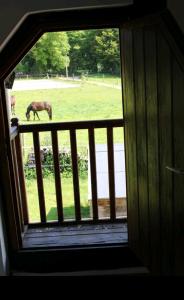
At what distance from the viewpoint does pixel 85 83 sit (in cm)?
353

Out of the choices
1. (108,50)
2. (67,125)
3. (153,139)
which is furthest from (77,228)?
(108,50)

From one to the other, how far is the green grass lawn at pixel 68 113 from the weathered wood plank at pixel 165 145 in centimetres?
119

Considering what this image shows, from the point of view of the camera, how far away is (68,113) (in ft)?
11.9

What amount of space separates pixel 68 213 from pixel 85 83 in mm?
1218

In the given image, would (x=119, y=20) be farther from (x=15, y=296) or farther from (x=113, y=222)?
(x=15, y=296)

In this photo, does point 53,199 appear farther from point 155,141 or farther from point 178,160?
point 178,160

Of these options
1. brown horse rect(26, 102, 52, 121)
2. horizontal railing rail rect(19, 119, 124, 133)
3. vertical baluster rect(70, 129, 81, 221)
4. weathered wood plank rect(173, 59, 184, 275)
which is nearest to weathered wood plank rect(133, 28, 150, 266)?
weathered wood plank rect(173, 59, 184, 275)

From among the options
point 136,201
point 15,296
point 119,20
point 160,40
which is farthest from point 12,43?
point 15,296

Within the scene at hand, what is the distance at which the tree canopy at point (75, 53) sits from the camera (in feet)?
9.73

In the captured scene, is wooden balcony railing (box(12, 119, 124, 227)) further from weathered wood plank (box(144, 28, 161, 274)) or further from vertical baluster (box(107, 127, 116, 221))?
weathered wood plank (box(144, 28, 161, 274))

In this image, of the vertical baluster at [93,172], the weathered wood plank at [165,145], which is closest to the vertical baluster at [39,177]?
the vertical baluster at [93,172]

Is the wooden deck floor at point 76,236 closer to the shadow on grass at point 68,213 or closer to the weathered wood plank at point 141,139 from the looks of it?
the shadow on grass at point 68,213

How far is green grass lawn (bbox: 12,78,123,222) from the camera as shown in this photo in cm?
316

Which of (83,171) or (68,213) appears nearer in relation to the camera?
(68,213)
